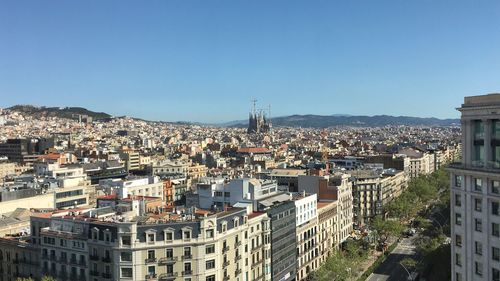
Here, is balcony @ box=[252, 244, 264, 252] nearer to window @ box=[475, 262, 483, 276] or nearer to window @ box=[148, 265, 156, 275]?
window @ box=[148, 265, 156, 275]

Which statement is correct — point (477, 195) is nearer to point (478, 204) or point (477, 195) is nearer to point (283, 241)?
point (478, 204)

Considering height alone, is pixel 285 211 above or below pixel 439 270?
above

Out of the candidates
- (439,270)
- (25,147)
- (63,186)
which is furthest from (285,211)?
(25,147)

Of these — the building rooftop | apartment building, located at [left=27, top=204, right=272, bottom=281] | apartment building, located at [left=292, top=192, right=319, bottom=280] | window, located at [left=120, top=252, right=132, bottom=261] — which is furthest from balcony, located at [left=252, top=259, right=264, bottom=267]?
the building rooftop

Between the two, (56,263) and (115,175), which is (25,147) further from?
(56,263)

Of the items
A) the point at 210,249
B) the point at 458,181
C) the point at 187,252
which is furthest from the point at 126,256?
the point at 458,181

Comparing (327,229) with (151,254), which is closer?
(151,254)
